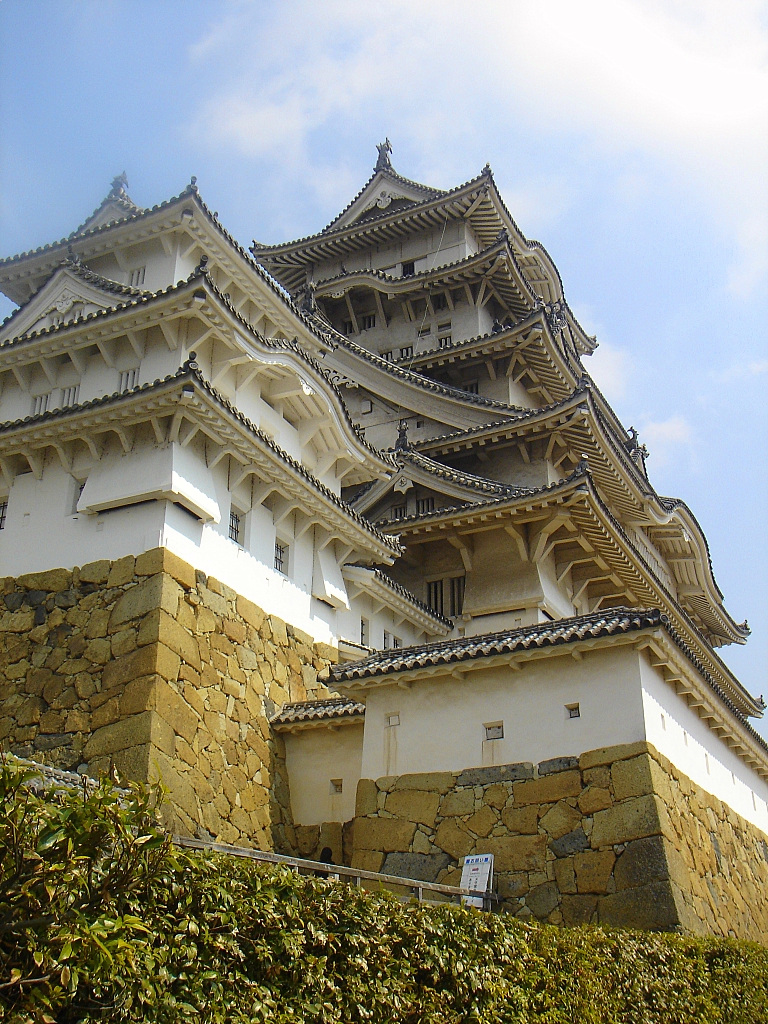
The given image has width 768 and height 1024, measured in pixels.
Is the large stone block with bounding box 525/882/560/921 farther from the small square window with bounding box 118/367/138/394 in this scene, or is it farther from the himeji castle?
the small square window with bounding box 118/367/138/394

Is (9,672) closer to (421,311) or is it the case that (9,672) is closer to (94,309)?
(94,309)

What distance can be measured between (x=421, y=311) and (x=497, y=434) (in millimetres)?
8215

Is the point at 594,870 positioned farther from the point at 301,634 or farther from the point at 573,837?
the point at 301,634

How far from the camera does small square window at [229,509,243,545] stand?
16469mm

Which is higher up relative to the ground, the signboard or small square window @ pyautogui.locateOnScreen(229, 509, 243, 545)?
small square window @ pyautogui.locateOnScreen(229, 509, 243, 545)

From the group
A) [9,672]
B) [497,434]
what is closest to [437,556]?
[497,434]

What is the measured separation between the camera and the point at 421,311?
32.2 metres

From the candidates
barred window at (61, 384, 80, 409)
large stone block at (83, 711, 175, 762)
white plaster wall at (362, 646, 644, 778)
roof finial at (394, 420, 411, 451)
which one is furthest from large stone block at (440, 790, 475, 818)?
roof finial at (394, 420, 411, 451)

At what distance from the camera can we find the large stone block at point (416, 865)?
13.0 m

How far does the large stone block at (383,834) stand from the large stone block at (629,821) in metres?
2.74

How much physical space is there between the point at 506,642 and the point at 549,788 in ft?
6.99

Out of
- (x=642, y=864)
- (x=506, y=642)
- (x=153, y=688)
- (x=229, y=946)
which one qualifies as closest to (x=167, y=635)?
(x=153, y=688)

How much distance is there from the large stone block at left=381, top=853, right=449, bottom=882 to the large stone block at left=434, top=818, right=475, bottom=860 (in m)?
0.13

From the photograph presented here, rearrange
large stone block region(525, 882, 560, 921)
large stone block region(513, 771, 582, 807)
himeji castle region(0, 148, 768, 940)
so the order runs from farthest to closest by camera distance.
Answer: himeji castle region(0, 148, 768, 940) → large stone block region(513, 771, 582, 807) → large stone block region(525, 882, 560, 921)
